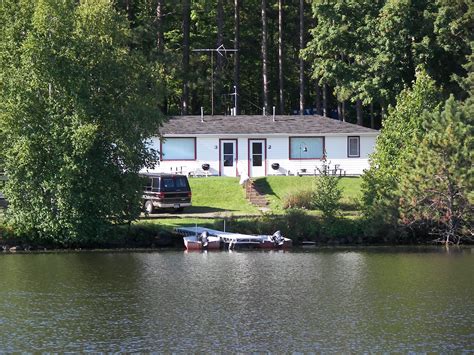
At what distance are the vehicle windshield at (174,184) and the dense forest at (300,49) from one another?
16.3 ft

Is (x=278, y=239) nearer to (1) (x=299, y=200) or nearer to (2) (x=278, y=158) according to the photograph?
(1) (x=299, y=200)

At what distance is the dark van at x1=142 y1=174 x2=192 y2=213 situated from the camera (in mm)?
48125

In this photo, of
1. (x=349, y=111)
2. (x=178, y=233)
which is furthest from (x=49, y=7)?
(x=349, y=111)

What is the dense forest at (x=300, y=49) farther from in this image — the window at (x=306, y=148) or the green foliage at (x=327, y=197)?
the green foliage at (x=327, y=197)

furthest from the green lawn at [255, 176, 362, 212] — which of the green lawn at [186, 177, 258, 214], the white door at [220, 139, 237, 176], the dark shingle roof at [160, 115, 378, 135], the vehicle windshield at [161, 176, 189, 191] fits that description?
the vehicle windshield at [161, 176, 189, 191]

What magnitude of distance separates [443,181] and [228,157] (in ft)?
60.1

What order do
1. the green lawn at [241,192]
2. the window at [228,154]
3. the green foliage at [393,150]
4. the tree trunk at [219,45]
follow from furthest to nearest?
the tree trunk at [219,45], the window at [228,154], the green lawn at [241,192], the green foliage at [393,150]

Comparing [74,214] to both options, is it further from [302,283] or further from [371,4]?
[371,4]

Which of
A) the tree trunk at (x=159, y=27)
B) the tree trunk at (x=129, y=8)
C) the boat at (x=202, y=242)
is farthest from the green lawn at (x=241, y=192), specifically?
the tree trunk at (x=129, y=8)

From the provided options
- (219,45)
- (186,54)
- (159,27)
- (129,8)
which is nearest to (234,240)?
(159,27)

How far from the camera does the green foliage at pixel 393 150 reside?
145 feet

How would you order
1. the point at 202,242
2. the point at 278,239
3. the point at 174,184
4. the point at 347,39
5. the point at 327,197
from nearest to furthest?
the point at 202,242 → the point at 278,239 → the point at 327,197 → the point at 174,184 → the point at 347,39

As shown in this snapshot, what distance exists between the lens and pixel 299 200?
163ft

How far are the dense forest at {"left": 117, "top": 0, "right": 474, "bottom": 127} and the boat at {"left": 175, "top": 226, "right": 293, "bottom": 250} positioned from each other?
30.2 feet
